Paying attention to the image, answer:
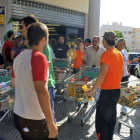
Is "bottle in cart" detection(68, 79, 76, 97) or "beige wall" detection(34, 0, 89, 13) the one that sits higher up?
"beige wall" detection(34, 0, 89, 13)

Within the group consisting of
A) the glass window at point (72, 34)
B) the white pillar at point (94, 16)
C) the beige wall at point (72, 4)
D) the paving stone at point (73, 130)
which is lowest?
Result: the paving stone at point (73, 130)

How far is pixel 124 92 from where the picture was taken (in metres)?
A: 4.16

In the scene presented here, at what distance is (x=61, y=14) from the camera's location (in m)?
13.4

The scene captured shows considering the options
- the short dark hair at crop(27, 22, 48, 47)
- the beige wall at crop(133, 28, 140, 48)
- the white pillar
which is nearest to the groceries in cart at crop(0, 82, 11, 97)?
the short dark hair at crop(27, 22, 48, 47)

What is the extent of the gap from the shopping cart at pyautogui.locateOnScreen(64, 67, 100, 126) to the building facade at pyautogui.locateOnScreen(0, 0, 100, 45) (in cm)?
624

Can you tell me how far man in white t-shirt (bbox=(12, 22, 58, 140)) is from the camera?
198 cm

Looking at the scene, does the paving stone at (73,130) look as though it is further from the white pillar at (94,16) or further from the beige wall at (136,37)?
the beige wall at (136,37)

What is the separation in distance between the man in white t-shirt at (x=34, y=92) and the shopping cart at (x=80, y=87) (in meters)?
1.87

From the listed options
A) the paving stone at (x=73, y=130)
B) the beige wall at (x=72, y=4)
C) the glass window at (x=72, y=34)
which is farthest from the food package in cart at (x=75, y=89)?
the glass window at (x=72, y=34)

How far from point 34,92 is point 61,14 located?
474 inches

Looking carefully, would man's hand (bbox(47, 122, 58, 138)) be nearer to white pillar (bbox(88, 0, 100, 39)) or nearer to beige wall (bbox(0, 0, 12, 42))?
beige wall (bbox(0, 0, 12, 42))

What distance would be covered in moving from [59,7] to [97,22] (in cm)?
292

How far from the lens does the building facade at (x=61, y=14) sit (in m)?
10.7

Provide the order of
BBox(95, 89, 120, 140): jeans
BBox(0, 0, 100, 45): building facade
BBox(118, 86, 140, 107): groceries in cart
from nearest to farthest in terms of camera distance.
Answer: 1. BBox(95, 89, 120, 140): jeans
2. BBox(118, 86, 140, 107): groceries in cart
3. BBox(0, 0, 100, 45): building facade
